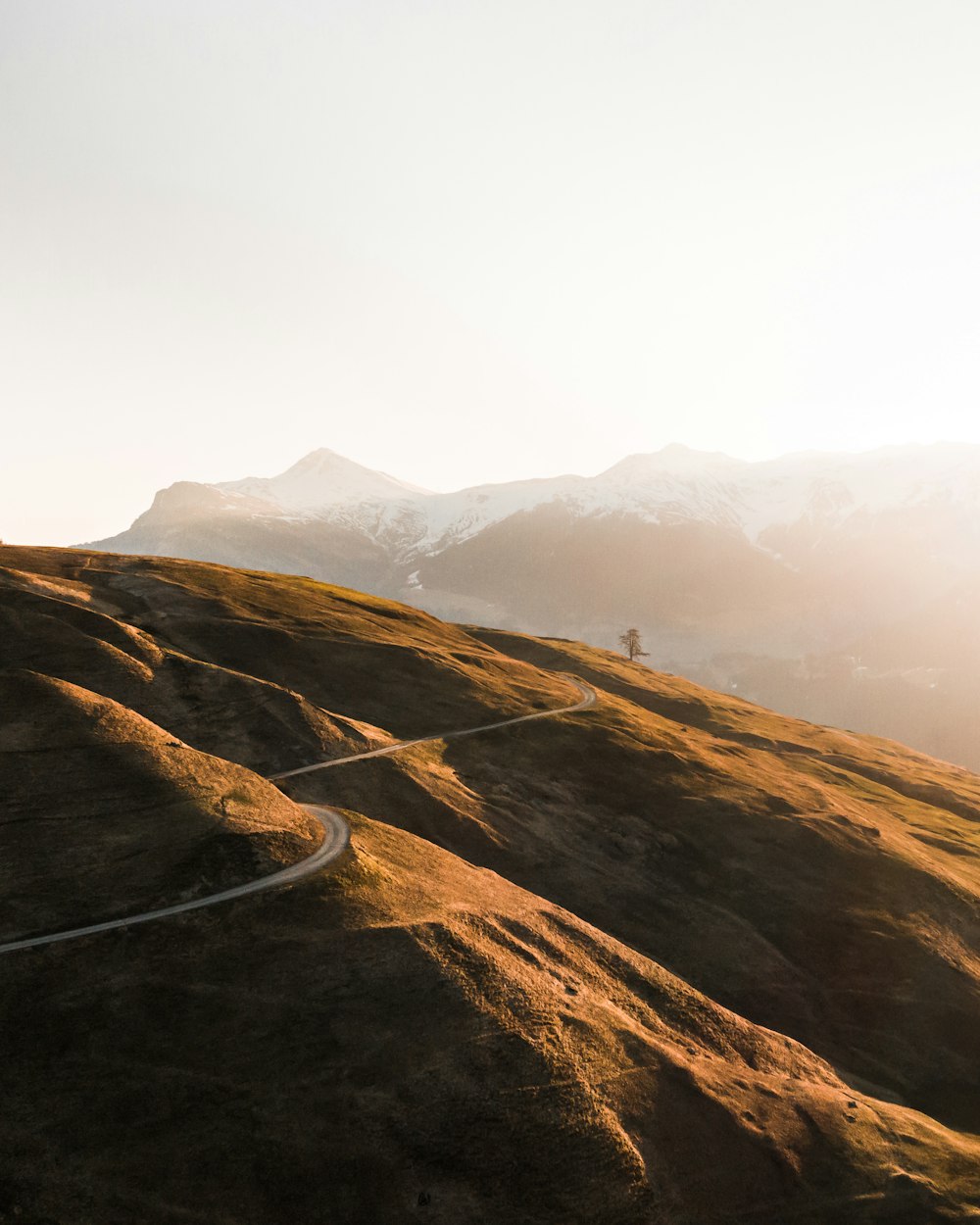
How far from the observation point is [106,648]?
8775 centimetres

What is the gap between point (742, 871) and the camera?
92.2m

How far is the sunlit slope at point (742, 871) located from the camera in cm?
7500

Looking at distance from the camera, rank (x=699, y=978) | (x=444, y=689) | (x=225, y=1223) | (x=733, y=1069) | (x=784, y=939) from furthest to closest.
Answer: (x=444, y=689) → (x=784, y=939) → (x=699, y=978) → (x=733, y=1069) → (x=225, y=1223)

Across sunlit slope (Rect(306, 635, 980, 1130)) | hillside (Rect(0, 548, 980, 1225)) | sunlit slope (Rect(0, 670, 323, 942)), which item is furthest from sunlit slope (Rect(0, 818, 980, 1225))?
sunlit slope (Rect(306, 635, 980, 1130))

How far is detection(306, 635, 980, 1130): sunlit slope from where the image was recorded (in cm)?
7500

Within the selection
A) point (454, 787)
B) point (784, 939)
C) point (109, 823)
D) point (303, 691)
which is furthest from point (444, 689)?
point (109, 823)

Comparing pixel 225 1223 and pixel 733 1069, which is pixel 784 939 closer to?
pixel 733 1069

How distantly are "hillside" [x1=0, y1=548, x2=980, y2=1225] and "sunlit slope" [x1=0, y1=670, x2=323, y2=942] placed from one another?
28cm

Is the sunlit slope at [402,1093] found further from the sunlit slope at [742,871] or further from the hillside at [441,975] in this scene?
the sunlit slope at [742,871]

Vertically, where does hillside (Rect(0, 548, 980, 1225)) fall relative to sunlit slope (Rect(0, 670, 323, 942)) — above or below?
below

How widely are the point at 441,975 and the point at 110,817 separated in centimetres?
2619

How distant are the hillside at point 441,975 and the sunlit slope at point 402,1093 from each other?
0.51ft

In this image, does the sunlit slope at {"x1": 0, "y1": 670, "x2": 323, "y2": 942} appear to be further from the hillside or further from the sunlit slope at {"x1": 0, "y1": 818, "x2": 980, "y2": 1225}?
the sunlit slope at {"x1": 0, "y1": 818, "x2": 980, "y2": 1225}

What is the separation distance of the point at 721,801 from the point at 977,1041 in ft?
120
